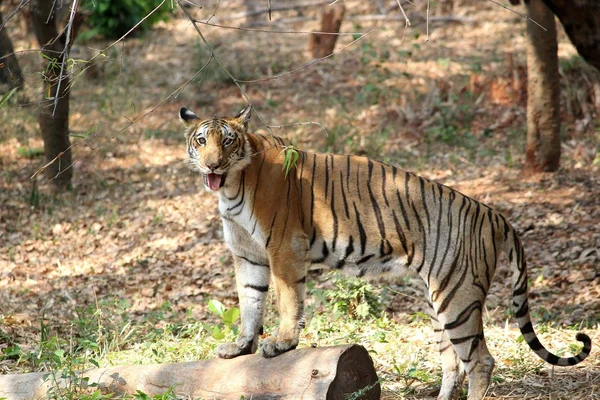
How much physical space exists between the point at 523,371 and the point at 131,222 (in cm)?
571

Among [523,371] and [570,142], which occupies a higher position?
[570,142]

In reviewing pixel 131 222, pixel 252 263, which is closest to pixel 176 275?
pixel 131 222

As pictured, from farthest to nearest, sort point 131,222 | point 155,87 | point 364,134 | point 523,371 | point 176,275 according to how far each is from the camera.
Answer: point 155,87 < point 364,134 < point 131,222 < point 176,275 < point 523,371

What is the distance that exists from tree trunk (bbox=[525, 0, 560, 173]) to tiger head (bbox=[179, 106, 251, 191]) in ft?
17.1

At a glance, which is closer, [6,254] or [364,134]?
[6,254]

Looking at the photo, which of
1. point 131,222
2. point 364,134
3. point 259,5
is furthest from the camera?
point 259,5

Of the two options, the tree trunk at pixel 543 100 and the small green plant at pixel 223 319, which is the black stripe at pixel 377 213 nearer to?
the small green plant at pixel 223 319

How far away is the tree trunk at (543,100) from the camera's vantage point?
9281 mm

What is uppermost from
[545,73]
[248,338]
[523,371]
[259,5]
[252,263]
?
[259,5]

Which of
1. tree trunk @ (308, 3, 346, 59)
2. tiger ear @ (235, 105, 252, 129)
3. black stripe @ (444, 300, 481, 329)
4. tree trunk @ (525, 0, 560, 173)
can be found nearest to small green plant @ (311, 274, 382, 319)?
black stripe @ (444, 300, 481, 329)

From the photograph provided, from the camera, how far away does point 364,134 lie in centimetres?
1148

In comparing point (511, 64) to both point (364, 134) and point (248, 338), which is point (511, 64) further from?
point (248, 338)

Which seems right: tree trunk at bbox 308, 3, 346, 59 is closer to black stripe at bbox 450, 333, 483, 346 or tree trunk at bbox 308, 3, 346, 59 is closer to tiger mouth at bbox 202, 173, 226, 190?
tiger mouth at bbox 202, 173, 226, 190

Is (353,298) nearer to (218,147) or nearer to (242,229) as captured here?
(242,229)
